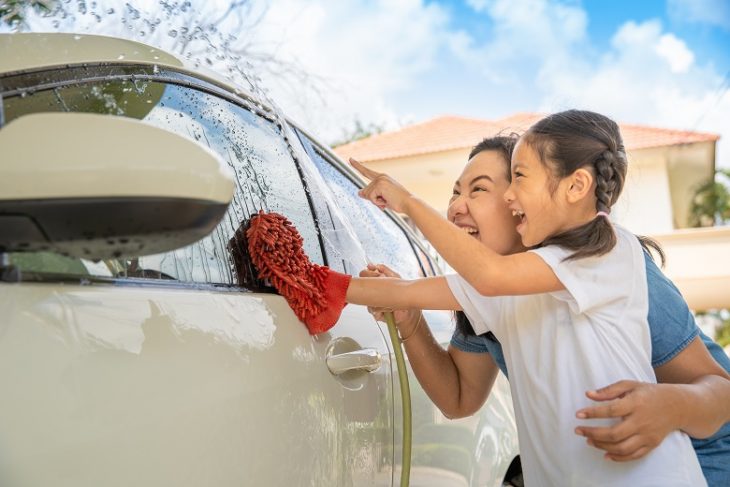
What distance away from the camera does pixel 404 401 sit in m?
2.00

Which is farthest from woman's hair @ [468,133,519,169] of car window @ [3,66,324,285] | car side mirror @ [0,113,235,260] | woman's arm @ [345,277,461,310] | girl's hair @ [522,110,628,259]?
car side mirror @ [0,113,235,260]

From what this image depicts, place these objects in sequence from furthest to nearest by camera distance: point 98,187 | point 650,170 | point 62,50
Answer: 1. point 650,170
2. point 62,50
3. point 98,187

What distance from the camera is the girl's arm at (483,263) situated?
183 cm

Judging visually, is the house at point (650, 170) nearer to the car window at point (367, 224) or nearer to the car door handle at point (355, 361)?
the car window at point (367, 224)

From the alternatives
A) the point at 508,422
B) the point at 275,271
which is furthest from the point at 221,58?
the point at 508,422

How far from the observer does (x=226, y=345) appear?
1353mm

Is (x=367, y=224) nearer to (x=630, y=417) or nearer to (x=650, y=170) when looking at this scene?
(x=630, y=417)

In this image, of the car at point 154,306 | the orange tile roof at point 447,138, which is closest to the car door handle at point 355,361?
the car at point 154,306

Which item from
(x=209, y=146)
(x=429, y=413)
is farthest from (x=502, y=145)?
(x=209, y=146)

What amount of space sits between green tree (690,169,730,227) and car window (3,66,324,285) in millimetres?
20731

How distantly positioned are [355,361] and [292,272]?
0.78ft

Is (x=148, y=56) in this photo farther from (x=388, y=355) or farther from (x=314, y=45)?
(x=314, y=45)

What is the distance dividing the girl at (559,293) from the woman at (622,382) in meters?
0.08

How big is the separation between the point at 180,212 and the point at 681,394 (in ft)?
4.12
